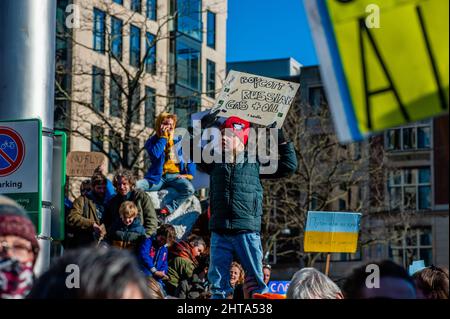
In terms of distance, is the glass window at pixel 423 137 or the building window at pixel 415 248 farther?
the glass window at pixel 423 137

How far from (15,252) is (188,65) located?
38.8 meters

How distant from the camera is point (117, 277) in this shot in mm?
2889

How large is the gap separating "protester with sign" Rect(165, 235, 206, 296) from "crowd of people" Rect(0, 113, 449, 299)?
0.04 feet

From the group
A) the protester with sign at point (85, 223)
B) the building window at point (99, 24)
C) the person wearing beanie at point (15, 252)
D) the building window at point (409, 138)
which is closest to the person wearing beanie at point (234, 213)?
the protester with sign at point (85, 223)

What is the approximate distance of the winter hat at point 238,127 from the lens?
830 cm

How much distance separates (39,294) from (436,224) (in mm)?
48111

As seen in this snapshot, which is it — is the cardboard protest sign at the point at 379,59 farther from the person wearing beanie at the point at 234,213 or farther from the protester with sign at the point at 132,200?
the protester with sign at the point at 132,200

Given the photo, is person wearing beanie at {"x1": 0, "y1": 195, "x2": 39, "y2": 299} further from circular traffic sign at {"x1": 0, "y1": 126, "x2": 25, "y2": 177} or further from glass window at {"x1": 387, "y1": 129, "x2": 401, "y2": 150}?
glass window at {"x1": 387, "y1": 129, "x2": 401, "y2": 150}

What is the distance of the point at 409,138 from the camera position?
5122cm

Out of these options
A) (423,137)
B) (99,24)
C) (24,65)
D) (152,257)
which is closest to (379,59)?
(24,65)

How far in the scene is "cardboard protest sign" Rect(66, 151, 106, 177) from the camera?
13.3 m

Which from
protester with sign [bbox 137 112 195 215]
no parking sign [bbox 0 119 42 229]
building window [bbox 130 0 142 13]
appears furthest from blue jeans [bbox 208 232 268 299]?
building window [bbox 130 0 142 13]

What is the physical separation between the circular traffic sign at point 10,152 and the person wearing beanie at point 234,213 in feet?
5.76
